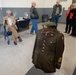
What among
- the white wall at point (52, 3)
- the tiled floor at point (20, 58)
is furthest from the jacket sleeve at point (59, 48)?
the white wall at point (52, 3)

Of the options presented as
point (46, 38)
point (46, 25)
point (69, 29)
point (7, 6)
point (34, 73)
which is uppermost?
point (7, 6)

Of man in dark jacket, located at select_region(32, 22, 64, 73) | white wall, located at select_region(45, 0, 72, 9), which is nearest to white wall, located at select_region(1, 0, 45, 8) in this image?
white wall, located at select_region(45, 0, 72, 9)

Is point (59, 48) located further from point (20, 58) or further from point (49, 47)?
point (20, 58)

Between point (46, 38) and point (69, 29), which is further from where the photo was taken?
point (69, 29)

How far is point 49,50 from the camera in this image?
181cm

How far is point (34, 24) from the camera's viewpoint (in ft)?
18.0

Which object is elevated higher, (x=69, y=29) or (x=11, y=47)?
(x=69, y=29)

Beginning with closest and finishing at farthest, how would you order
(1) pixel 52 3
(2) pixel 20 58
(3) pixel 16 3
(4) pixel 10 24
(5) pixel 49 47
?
1. (5) pixel 49 47
2. (2) pixel 20 58
3. (4) pixel 10 24
4. (3) pixel 16 3
5. (1) pixel 52 3

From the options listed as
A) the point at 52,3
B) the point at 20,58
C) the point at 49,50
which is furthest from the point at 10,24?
the point at 52,3

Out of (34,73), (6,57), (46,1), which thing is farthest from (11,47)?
(46,1)

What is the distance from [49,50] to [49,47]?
Answer: 50mm

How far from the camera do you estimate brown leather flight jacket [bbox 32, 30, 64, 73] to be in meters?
1.78

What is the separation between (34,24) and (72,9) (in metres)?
1.74

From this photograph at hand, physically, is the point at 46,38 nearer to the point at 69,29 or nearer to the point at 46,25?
the point at 46,25
